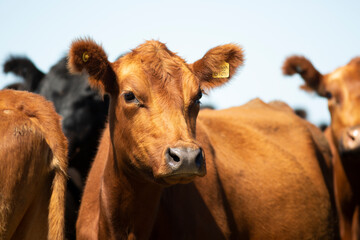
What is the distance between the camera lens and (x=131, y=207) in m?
4.12

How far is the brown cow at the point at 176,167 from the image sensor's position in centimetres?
386

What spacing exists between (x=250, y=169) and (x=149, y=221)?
6.37 ft

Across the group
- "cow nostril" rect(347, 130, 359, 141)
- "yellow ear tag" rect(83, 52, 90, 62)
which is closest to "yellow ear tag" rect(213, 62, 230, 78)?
"yellow ear tag" rect(83, 52, 90, 62)

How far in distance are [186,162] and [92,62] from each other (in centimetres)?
137

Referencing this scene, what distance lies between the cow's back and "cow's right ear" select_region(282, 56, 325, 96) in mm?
537

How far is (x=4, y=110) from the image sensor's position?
113 inches

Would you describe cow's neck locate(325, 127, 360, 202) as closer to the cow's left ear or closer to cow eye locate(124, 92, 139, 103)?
the cow's left ear

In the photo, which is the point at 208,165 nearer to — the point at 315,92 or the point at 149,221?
the point at 149,221

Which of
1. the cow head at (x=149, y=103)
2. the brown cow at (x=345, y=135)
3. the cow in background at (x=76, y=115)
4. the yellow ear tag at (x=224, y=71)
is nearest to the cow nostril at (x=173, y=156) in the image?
the cow head at (x=149, y=103)

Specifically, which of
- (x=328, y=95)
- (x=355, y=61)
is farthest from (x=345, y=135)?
(x=355, y=61)

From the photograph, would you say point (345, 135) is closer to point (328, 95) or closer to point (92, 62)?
point (328, 95)

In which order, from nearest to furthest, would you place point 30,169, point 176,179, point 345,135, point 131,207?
point 30,169, point 176,179, point 131,207, point 345,135

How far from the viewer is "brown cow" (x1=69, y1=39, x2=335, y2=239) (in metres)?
3.86

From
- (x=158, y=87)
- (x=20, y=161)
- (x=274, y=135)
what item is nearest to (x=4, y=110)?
(x=20, y=161)
